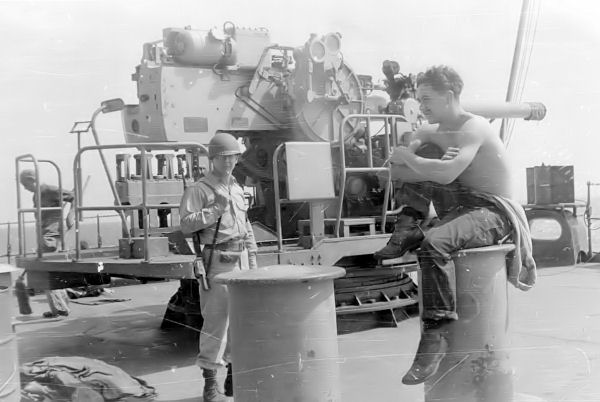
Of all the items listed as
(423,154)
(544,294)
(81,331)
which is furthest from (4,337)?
(544,294)

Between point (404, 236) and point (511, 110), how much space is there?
7.19 feet

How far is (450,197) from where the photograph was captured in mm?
3463

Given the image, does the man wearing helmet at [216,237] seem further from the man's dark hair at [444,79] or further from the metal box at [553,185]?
the metal box at [553,185]

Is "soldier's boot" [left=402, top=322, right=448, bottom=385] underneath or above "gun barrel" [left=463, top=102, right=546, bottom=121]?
underneath

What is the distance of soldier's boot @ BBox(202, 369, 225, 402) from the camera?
4309 mm

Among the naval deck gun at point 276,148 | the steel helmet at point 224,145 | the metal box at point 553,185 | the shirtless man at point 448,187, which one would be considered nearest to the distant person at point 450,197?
the shirtless man at point 448,187

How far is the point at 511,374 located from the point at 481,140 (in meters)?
1.12

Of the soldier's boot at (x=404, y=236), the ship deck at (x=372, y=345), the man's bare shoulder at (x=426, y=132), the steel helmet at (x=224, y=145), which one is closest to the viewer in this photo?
Answer: the man's bare shoulder at (x=426, y=132)

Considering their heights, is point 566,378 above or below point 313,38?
below

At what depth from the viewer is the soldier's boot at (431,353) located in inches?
127

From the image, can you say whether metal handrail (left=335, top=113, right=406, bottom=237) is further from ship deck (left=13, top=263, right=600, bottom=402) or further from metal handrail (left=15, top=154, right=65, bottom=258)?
metal handrail (left=15, top=154, right=65, bottom=258)

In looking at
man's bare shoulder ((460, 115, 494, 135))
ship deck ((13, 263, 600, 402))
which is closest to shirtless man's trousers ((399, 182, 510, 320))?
man's bare shoulder ((460, 115, 494, 135))

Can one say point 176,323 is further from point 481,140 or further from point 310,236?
point 481,140

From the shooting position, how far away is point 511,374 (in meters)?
3.33
